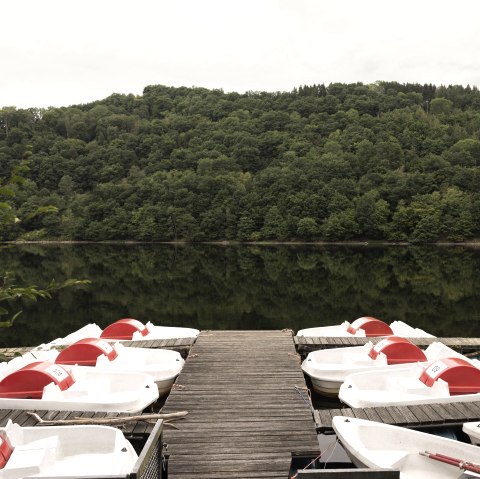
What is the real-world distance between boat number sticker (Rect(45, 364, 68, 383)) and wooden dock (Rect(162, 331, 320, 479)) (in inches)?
73.1

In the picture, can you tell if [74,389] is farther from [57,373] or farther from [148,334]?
[148,334]

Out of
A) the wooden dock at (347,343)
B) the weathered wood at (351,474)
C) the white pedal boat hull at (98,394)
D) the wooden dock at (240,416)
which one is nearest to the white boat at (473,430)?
the wooden dock at (240,416)

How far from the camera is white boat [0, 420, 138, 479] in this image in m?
5.27

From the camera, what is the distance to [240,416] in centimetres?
716

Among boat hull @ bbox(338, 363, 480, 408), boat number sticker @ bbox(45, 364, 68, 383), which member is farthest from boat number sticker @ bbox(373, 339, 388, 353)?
boat number sticker @ bbox(45, 364, 68, 383)

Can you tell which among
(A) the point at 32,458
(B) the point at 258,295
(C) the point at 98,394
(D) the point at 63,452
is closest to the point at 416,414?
(D) the point at 63,452

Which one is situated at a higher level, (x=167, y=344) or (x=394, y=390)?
(x=394, y=390)

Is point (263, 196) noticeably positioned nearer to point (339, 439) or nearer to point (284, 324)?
point (284, 324)

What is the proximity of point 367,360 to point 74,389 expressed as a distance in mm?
5553

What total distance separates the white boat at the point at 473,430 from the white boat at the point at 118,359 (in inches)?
200

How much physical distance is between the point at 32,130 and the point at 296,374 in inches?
4450

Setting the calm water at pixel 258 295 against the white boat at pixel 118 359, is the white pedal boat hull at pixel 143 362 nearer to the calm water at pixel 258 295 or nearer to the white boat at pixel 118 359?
the white boat at pixel 118 359

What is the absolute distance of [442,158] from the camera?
7500 centimetres

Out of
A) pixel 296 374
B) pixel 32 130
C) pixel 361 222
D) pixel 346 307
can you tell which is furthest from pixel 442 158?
pixel 32 130
